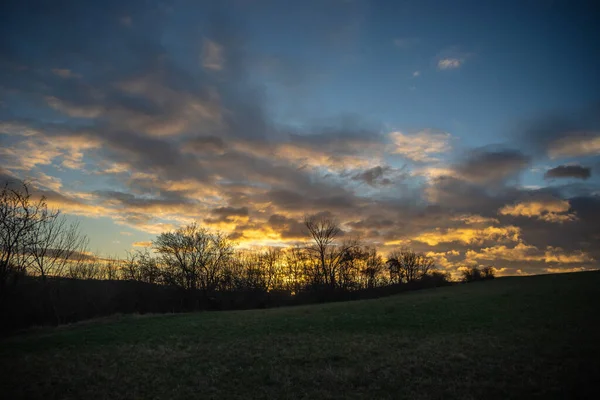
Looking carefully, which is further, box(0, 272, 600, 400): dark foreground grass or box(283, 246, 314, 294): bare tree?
box(283, 246, 314, 294): bare tree

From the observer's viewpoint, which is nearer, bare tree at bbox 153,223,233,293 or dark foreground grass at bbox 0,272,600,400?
dark foreground grass at bbox 0,272,600,400

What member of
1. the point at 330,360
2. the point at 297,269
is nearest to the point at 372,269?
the point at 297,269

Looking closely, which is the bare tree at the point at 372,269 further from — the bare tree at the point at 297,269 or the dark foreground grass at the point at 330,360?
the dark foreground grass at the point at 330,360

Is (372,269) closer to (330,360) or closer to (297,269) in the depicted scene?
(297,269)

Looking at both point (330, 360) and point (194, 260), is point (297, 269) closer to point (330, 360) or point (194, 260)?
point (194, 260)

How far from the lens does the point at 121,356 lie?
1741cm

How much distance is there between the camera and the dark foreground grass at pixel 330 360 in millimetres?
11477

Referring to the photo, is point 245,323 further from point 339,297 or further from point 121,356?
point 339,297

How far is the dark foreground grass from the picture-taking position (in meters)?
11.5

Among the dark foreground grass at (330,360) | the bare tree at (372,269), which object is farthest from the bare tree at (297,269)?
the dark foreground grass at (330,360)

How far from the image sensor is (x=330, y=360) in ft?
51.4

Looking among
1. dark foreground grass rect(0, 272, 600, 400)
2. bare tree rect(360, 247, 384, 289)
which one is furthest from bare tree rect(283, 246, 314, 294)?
dark foreground grass rect(0, 272, 600, 400)

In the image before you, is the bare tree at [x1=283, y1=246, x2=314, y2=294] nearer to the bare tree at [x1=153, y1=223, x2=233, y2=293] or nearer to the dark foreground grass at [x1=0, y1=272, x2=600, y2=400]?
the bare tree at [x1=153, y1=223, x2=233, y2=293]

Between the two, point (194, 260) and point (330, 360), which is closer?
point (330, 360)
